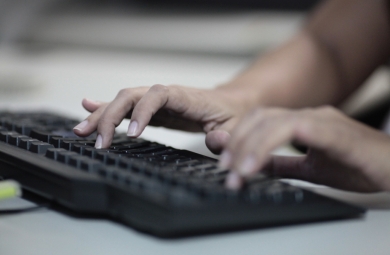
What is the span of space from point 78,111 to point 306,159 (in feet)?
2.10

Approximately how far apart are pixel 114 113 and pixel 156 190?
213mm

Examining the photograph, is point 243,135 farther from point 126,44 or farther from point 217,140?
point 126,44

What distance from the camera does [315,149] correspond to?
20.1 inches

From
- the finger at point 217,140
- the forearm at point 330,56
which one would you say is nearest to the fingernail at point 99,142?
the finger at point 217,140

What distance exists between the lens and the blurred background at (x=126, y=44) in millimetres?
1427

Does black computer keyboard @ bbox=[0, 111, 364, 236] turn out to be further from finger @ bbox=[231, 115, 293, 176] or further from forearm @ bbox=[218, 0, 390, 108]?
forearm @ bbox=[218, 0, 390, 108]

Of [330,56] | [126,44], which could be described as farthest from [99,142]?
[126,44]

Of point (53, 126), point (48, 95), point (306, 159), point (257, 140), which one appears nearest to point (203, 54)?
point (48, 95)

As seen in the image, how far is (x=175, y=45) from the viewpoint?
172 cm

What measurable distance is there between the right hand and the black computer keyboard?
36mm

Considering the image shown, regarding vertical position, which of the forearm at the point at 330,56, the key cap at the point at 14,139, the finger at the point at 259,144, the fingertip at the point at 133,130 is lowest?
the key cap at the point at 14,139

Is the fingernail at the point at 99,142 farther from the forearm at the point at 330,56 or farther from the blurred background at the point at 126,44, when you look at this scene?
the blurred background at the point at 126,44

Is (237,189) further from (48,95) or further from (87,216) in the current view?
(48,95)

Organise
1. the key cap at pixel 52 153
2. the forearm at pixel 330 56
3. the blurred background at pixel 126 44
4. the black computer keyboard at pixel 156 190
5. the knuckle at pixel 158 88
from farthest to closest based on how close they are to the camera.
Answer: the blurred background at pixel 126 44, the forearm at pixel 330 56, the knuckle at pixel 158 88, the key cap at pixel 52 153, the black computer keyboard at pixel 156 190
